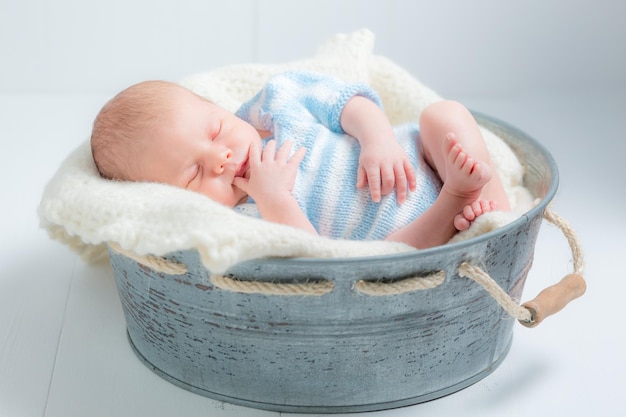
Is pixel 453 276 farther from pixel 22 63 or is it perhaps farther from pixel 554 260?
pixel 22 63

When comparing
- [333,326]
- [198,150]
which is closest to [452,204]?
[333,326]

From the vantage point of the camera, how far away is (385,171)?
121cm

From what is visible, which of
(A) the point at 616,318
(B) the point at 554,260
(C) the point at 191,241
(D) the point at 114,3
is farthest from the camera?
(D) the point at 114,3

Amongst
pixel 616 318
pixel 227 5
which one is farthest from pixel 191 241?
pixel 227 5

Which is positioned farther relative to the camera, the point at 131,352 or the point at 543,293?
the point at 131,352

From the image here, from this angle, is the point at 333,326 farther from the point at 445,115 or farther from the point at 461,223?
the point at 445,115

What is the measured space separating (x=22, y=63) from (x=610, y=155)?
142 centimetres

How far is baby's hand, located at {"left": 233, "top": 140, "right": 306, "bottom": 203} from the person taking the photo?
3.81ft

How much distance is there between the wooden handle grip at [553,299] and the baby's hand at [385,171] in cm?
23

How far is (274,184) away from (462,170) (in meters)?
0.24

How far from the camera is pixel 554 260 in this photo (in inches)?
59.0

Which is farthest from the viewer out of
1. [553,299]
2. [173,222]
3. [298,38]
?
[298,38]

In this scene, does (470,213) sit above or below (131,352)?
above

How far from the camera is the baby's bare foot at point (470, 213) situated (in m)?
1.13
